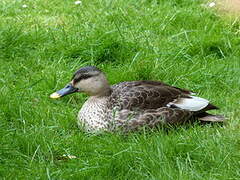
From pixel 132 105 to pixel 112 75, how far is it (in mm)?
1029

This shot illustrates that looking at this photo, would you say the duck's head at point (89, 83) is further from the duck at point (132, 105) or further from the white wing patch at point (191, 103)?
the white wing patch at point (191, 103)

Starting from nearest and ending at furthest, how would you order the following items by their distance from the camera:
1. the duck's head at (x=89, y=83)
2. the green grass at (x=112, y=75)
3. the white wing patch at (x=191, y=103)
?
the green grass at (x=112, y=75) < the white wing patch at (x=191, y=103) < the duck's head at (x=89, y=83)

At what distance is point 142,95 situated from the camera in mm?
5625

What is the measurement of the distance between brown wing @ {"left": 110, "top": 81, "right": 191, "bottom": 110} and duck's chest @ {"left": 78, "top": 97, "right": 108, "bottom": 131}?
0.33 ft

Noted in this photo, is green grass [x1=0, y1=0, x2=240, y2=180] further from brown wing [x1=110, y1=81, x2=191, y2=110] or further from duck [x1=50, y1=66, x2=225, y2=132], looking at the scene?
brown wing [x1=110, y1=81, x2=191, y2=110]

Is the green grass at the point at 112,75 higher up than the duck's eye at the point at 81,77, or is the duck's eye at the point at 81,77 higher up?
the duck's eye at the point at 81,77

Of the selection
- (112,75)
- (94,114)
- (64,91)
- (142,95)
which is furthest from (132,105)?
(112,75)

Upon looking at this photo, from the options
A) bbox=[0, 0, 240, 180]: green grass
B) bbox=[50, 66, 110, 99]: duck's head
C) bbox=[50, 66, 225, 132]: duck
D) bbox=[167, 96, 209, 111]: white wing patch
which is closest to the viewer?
bbox=[0, 0, 240, 180]: green grass

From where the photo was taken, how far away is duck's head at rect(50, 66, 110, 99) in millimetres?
5848

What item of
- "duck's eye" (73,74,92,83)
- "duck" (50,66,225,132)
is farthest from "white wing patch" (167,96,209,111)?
"duck's eye" (73,74,92,83)

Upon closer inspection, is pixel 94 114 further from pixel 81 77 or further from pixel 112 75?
pixel 112 75

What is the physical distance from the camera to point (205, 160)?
4.66 m

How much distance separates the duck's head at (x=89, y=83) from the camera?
585 centimetres

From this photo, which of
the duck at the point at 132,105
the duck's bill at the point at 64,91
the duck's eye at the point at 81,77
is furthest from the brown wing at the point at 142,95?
the duck's bill at the point at 64,91
